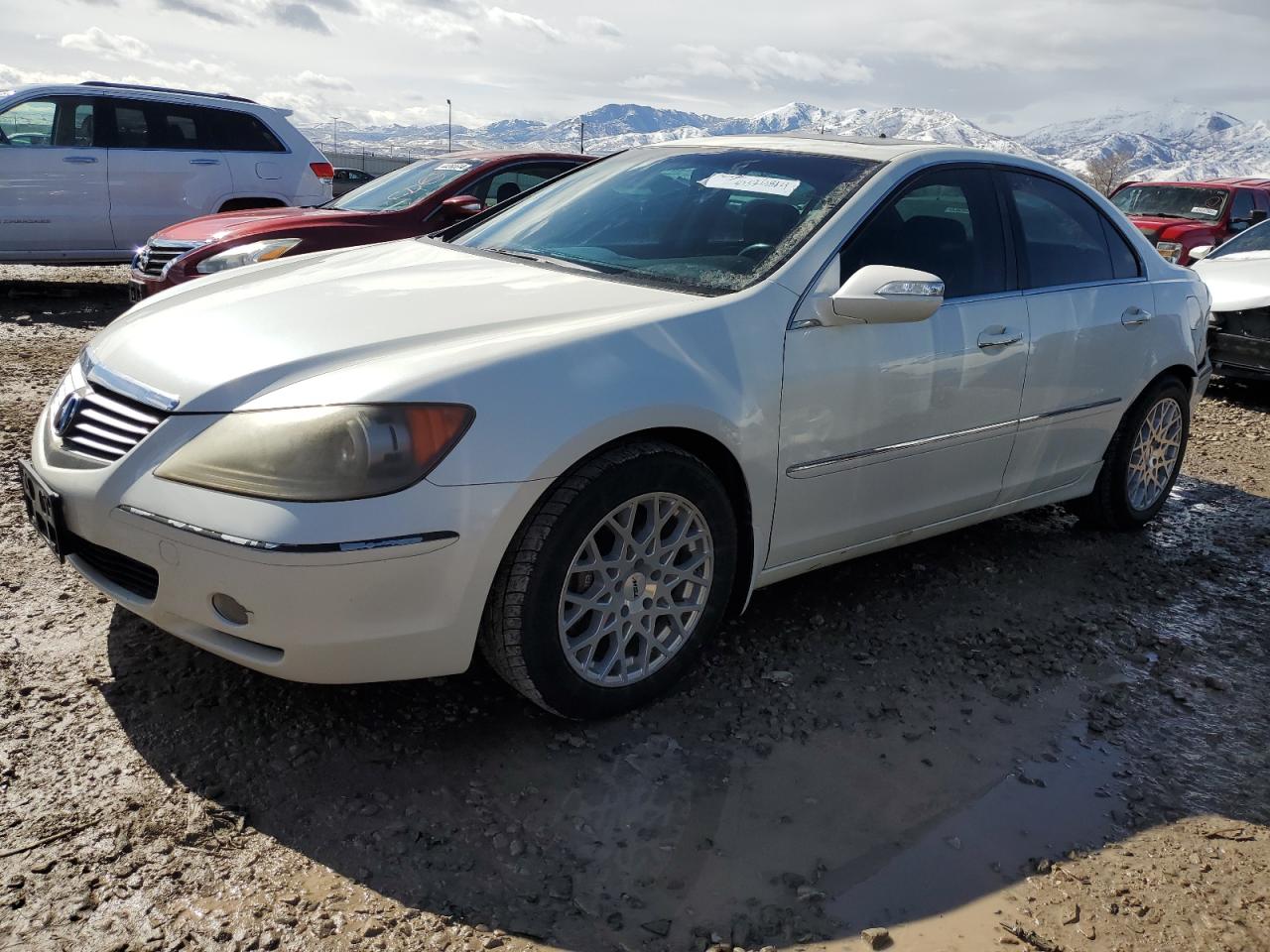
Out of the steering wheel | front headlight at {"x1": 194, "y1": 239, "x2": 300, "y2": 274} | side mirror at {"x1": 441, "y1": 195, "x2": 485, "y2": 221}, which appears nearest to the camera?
the steering wheel

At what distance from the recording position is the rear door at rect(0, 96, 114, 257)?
900 centimetres

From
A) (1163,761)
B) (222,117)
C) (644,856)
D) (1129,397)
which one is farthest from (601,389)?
(222,117)

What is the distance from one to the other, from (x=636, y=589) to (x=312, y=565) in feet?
2.91

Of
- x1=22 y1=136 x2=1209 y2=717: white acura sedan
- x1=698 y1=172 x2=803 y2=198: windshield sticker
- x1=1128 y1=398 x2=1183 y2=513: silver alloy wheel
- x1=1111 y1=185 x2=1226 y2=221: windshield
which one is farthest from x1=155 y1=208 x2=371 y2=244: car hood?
x1=1111 y1=185 x2=1226 y2=221: windshield

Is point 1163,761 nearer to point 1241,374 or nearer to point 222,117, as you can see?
point 1241,374

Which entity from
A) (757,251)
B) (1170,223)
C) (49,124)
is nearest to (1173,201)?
(1170,223)

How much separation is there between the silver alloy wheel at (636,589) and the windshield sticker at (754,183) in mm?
1220

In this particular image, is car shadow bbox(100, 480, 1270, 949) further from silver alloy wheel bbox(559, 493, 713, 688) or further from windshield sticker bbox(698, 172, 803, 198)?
windshield sticker bbox(698, 172, 803, 198)

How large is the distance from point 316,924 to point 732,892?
2.83ft

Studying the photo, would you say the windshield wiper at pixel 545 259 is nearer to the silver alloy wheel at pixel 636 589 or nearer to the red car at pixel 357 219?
the silver alloy wheel at pixel 636 589

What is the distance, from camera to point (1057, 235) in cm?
402

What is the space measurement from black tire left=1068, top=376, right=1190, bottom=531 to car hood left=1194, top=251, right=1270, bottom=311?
3.30 m

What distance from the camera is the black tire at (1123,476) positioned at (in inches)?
175

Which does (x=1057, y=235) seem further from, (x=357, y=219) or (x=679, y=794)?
(x=357, y=219)
